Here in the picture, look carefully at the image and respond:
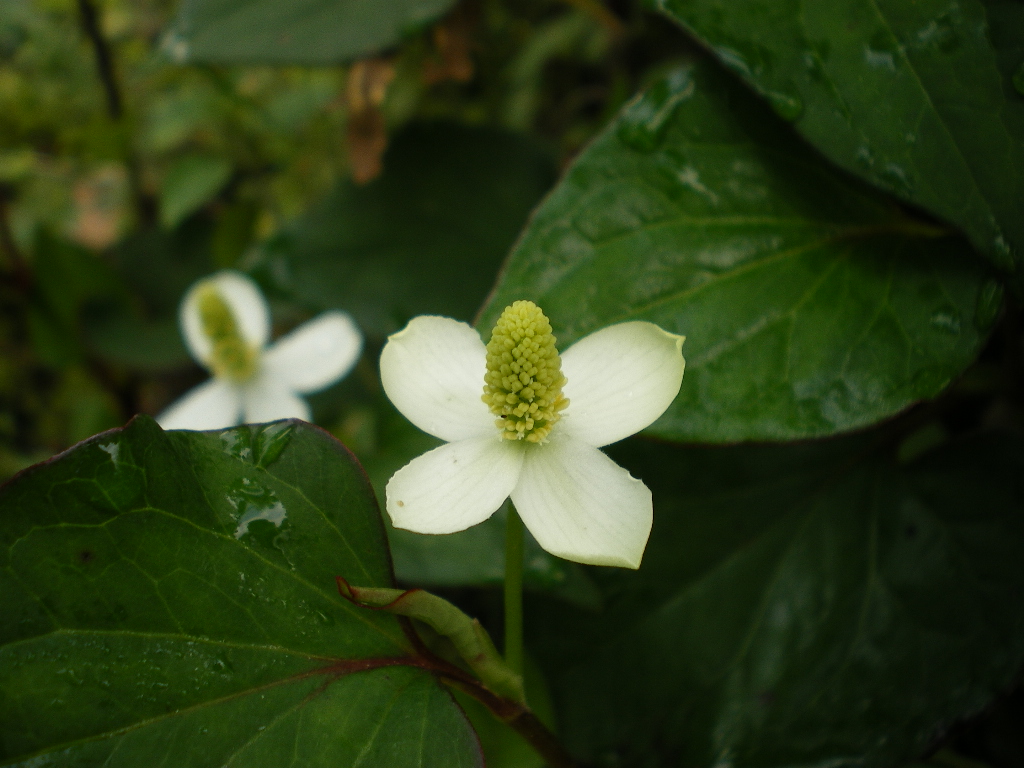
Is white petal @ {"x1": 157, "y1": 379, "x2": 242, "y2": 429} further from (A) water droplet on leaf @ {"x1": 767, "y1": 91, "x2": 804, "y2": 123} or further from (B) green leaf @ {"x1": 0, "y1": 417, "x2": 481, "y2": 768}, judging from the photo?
(A) water droplet on leaf @ {"x1": 767, "y1": 91, "x2": 804, "y2": 123}

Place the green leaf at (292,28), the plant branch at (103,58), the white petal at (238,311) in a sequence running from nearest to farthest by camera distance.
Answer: the green leaf at (292,28), the white petal at (238,311), the plant branch at (103,58)

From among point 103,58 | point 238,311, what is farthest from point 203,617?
point 103,58

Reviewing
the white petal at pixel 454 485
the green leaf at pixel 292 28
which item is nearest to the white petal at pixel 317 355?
the green leaf at pixel 292 28

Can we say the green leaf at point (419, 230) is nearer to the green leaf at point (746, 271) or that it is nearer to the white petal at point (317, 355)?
the white petal at point (317, 355)

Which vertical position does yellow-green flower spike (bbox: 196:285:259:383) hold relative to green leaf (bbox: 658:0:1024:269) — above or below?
below

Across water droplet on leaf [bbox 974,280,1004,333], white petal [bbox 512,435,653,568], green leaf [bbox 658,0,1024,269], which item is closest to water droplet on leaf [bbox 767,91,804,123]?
green leaf [bbox 658,0,1024,269]

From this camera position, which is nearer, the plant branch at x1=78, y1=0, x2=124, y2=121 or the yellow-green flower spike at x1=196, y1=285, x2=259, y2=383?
the yellow-green flower spike at x1=196, y1=285, x2=259, y2=383

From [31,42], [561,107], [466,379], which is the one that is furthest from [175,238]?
[466,379]
